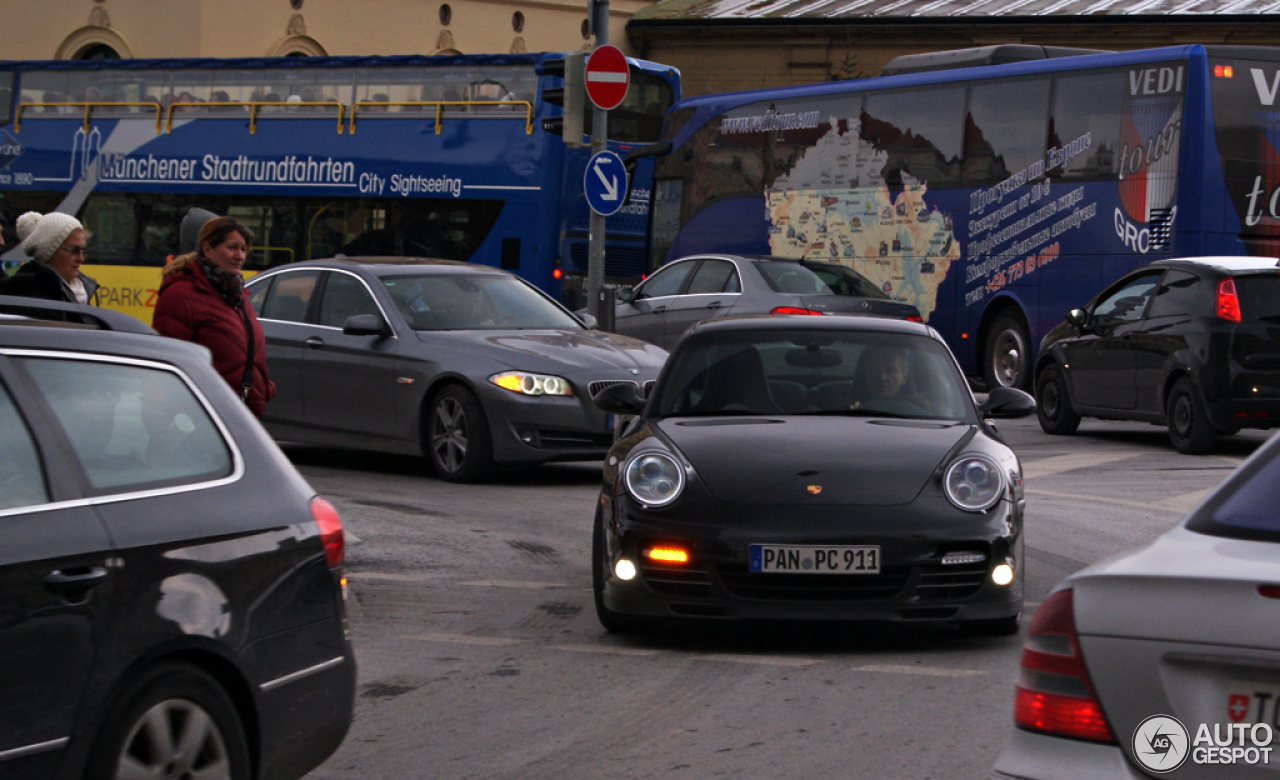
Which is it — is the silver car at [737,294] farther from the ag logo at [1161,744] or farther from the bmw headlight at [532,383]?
the ag logo at [1161,744]

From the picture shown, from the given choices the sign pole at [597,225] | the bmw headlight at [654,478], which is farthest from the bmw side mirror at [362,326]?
the bmw headlight at [654,478]

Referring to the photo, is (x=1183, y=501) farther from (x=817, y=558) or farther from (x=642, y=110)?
(x=642, y=110)

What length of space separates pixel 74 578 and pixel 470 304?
30.8 ft

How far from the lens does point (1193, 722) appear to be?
2.86 m

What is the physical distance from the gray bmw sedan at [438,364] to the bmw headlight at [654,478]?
5.03 metres

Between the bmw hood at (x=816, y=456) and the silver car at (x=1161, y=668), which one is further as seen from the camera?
the bmw hood at (x=816, y=456)

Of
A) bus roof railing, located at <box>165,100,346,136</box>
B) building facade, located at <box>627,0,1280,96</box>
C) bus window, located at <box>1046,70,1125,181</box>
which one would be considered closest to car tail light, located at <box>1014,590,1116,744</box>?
bus window, located at <box>1046,70,1125,181</box>

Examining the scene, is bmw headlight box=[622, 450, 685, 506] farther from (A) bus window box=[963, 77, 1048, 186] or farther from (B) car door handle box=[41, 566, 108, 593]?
(A) bus window box=[963, 77, 1048, 186]

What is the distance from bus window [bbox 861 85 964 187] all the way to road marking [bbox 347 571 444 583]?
14.8 meters

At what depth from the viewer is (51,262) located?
27.2 ft

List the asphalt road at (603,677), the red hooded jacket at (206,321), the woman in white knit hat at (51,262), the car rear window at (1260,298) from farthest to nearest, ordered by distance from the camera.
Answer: the car rear window at (1260,298), the red hooded jacket at (206,321), the woman in white knit hat at (51,262), the asphalt road at (603,677)

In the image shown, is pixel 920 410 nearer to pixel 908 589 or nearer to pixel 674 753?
pixel 908 589

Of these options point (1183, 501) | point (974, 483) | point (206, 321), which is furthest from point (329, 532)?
point (1183, 501)

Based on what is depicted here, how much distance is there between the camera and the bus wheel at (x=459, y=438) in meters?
12.0
